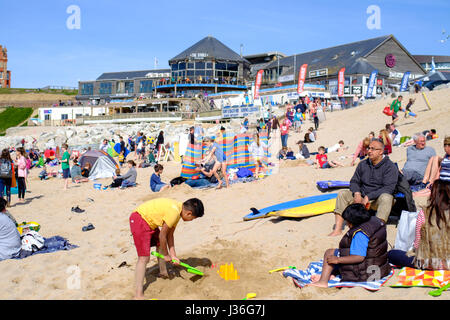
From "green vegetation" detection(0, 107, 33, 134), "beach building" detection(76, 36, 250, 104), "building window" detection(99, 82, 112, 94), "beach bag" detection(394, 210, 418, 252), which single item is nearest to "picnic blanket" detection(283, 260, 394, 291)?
"beach bag" detection(394, 210, 418, 252)

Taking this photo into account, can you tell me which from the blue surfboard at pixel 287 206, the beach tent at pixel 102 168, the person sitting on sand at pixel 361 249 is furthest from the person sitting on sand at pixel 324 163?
the beach tent at pixel 102 168

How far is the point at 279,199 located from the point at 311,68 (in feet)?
121

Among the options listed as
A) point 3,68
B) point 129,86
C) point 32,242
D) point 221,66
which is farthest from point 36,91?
point 32,242

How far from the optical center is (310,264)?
536 centimetres

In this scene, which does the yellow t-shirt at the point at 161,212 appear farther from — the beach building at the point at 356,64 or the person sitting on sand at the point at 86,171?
the beach building at the point at 356,64

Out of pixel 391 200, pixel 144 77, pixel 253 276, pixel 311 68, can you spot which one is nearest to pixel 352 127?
pixel 391 200

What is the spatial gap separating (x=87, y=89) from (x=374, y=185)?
5843 cm

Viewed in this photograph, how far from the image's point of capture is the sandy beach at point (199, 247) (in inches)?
192

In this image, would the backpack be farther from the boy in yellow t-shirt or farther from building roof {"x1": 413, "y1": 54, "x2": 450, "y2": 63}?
building roof {"x1": 413, "y1": 54, "x2": 450, "y2": 63}

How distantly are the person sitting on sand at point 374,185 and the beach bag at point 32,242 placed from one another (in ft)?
15.6

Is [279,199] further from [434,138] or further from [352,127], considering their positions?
[352,127]

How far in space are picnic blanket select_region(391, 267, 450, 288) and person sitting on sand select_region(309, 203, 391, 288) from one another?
219mm

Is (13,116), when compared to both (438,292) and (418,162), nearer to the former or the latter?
(418,162)

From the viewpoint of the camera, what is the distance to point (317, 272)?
16.6 ft
